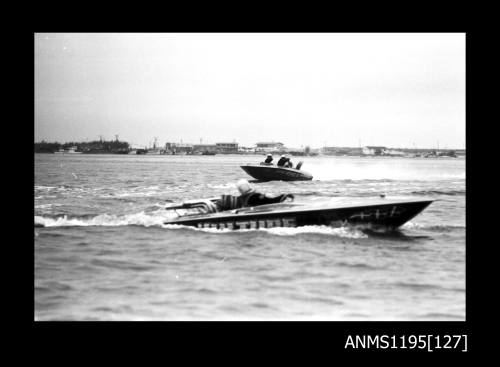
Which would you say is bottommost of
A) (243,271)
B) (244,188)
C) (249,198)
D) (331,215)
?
(243,271)

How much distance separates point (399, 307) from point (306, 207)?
490cm

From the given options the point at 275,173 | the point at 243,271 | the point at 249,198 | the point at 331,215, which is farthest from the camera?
the point at 275,173

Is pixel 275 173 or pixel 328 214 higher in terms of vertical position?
pixel 275 173

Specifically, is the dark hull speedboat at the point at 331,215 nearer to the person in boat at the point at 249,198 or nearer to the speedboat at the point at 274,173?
the person in boat at the point at 249,198

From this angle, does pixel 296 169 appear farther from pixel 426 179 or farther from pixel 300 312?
pixel 300 312

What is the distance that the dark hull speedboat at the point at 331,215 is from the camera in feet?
39.0

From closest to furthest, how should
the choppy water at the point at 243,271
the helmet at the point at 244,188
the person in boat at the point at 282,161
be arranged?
the choppy water at the point at 243,271
the helmet at the point at 244,188
the person in boat at the point at 282,161

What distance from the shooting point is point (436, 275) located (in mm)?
8984

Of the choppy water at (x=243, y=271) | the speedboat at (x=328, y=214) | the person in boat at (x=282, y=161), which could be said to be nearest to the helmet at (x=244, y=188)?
the speedboat at (x=328, y=214)

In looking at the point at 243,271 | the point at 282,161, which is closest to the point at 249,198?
the point at 243,271

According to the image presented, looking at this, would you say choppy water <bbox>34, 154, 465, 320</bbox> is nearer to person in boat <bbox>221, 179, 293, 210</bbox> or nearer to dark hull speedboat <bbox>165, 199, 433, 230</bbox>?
dark hull speedboat <bbox>165, 199, 433, 230</bbox>

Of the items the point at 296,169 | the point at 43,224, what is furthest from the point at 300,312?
the point at 296,169

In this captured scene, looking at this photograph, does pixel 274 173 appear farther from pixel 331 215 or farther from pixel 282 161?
pixel 331 215

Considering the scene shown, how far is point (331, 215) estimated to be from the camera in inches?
472
